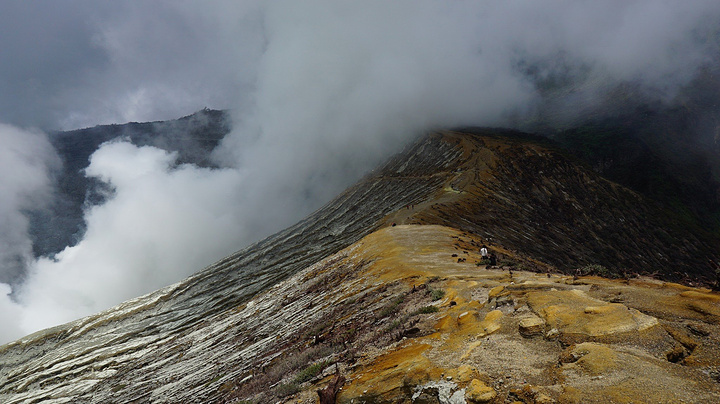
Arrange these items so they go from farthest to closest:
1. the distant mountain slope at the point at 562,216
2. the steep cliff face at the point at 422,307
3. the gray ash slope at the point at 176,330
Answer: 1. the distant mountain slope at the point at 562,216
2. the gray ash slope at the point at 176,330
3. the steep cliff face at the point at 422,307

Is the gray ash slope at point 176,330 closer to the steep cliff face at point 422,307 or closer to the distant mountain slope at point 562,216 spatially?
the steep cliff face at point 422,307

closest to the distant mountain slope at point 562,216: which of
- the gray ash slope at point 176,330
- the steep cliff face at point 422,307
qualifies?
the steep cliff face at point 422,307

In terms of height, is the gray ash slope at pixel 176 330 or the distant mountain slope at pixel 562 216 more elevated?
the gray ash slope at pixel 176 330

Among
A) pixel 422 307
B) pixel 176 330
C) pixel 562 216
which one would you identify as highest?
pixel 176 330

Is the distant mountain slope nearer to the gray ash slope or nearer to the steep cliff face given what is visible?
the steep cliff face

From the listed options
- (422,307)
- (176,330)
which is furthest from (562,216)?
(176,330)

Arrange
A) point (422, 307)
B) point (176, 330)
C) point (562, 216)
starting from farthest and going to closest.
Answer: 1. point (562, 216)
2. point (176, 330)
3. point (422, 307)

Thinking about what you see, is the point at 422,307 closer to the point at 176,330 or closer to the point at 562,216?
the point at 176,330

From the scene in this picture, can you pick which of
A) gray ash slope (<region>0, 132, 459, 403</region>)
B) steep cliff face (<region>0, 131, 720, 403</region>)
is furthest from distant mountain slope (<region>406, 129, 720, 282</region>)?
gray ash slope (<region>0, 132, 459, 403</region>)
